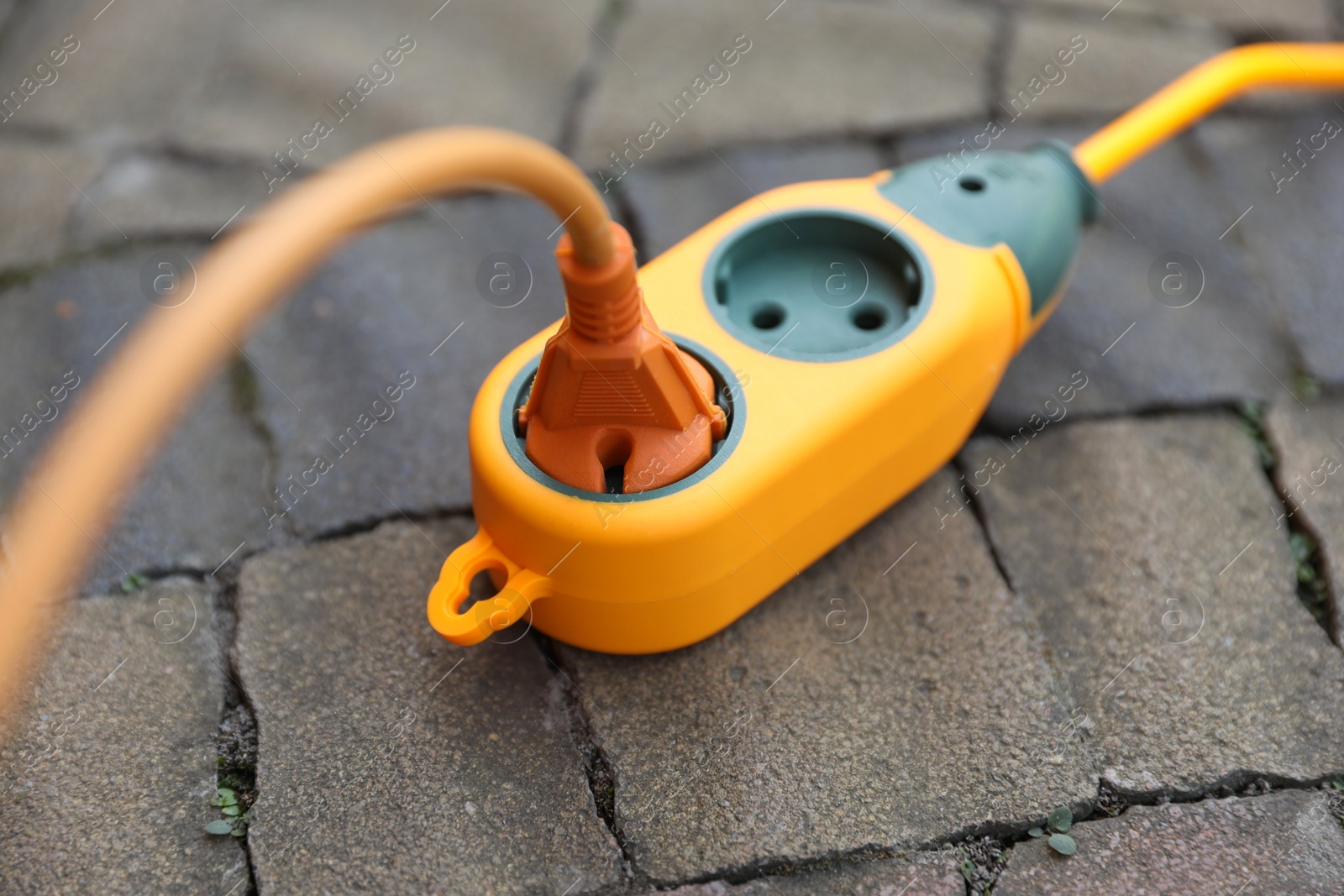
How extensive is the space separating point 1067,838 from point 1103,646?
8.2 inches

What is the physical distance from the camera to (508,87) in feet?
5.15

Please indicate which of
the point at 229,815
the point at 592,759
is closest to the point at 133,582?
the point at 229,815

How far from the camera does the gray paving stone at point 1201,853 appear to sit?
3.01 ft

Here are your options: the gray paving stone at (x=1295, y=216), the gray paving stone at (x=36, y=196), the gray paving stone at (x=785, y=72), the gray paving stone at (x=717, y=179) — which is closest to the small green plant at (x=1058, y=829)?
the gray paving stone at (x=1295, y=216)

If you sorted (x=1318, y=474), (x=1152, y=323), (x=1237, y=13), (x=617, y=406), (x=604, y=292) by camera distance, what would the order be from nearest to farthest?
1. (x=604, y=292)
2. (x=617, y=406)
3. (x=1318, y=474)
4. (x=1152, y=323)
5. (x=1237, y=13)

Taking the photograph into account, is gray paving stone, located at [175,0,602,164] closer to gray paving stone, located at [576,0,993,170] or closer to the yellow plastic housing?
gray paving stone, located at [576,0,993,170]

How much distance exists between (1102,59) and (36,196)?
5.08 ft

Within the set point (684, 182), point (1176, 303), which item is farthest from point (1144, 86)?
point (684, 182)

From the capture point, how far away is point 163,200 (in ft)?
4.69

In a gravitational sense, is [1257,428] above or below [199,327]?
below

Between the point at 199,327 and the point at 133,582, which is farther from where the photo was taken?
the point at 133,582

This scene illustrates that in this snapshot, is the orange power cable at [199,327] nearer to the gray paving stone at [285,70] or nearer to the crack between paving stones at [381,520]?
the crack between paving stones at [381,520]

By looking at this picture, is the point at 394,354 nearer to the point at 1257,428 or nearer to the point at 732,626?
the point at 732,626

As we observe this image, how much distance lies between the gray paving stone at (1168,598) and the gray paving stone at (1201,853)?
0.09 feet
